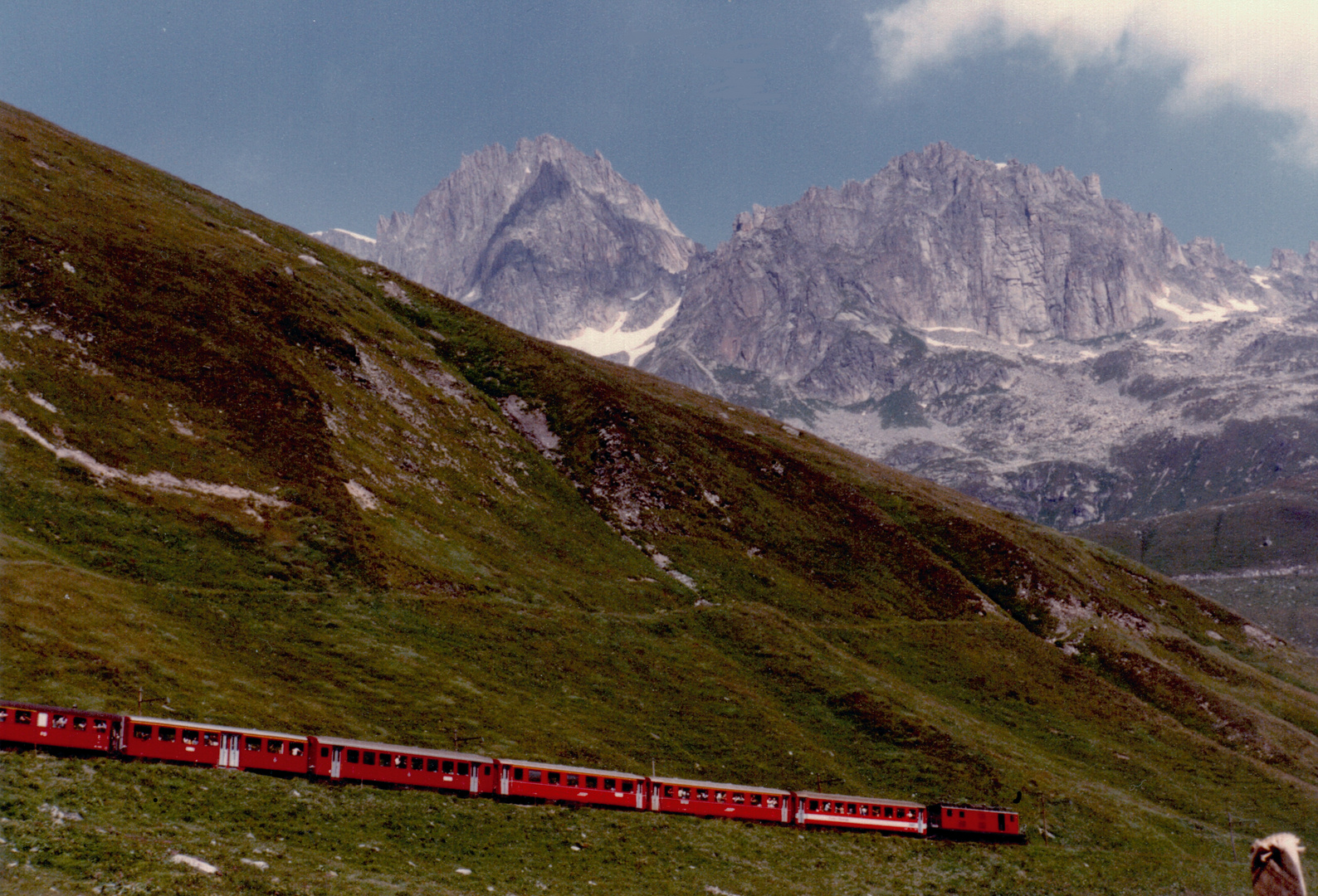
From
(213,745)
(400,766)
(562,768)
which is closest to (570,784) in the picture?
(562,768)

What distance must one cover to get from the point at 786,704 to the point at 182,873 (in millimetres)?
71260

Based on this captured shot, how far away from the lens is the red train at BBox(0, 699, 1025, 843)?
4328 centimetres

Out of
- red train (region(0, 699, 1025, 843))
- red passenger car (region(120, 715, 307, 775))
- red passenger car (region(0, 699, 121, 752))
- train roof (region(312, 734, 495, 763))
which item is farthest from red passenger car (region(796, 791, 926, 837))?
red passenger car (region(0, 699, 121, 752))

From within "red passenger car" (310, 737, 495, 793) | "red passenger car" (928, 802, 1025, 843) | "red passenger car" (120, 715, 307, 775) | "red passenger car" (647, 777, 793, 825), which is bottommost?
"red passenger car" (928, 802, 1025, 843)

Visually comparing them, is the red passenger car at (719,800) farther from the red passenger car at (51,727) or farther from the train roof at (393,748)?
the red passenger car at (51,727)

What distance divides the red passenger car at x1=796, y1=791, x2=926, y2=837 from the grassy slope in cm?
250

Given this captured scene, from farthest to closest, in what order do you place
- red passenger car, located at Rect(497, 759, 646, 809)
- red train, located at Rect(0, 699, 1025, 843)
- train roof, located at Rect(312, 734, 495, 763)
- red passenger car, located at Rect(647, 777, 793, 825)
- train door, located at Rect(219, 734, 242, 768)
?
red passenger car, located at Rect(647, 777, 793, 825) < red passenger car, located at Rect(497, 759, 646, 809) < train roof, located at Rect(312, 734, 495, 763) < train door, located at Rect(219, 734, 242, 768) < red train, located at Rect(0, 699, 1025, 843)

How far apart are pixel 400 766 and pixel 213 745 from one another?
998 cm

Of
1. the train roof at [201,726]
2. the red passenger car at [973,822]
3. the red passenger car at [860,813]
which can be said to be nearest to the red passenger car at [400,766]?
the train roof at [201,726]

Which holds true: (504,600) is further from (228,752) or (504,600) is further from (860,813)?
(228,752)

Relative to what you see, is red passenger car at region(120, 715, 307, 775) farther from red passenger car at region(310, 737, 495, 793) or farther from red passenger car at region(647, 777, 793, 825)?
red passenger car at region(647, 777, 793, 825)

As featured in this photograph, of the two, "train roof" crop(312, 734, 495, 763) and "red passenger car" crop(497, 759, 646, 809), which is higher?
"train roof" crop(312, 734, 495, 763)

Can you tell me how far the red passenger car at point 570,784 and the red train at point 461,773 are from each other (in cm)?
5

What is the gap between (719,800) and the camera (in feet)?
201
